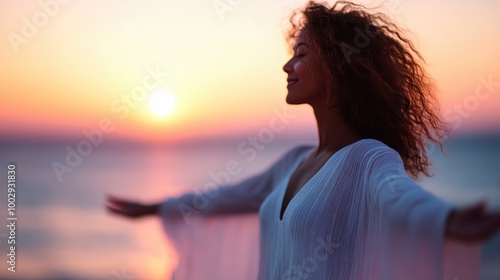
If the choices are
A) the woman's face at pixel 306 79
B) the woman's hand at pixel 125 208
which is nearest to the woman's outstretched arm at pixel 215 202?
the woman's hand at pixel 125 208

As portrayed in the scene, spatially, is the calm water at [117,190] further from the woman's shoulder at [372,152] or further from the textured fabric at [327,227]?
the woman's shoulder at [372,152]

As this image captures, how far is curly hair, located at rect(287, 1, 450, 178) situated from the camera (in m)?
2.26

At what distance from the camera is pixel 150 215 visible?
2867mm

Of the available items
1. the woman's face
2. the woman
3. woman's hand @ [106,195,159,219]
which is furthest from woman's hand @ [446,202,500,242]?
woman's hand @ [106,195,159,219]

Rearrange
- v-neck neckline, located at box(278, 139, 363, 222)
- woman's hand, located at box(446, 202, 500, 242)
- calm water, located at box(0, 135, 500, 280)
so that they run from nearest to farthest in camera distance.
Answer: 1. woman's hand, located at box(446, 202, 500, 242)
2. v-neck neckline, located at box(278, 139, 363, 222)
3. calm water, located at box(0, 135, 500, 280)

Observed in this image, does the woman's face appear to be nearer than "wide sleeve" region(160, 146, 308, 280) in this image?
Yes

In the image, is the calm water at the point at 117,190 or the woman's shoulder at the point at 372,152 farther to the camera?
the calm water at the point at 117,190

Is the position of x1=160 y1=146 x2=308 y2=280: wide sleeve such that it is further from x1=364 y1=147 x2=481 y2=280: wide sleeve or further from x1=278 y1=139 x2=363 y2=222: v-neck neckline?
x1=364 y1=147 x2=481 y2=280: wide sleeve

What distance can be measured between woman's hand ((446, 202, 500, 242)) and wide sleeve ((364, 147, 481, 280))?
0.02 m

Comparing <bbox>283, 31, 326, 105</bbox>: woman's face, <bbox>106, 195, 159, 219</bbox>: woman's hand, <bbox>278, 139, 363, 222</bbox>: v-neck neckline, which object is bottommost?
<bbox>106, 195, 159, 219</bbox>: woman's hand

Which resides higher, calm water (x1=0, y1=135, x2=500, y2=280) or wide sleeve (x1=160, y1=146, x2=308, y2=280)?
wide sleeve (x1=160, y1=146, x2=308, y2=280)

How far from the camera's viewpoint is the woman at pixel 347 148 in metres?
1.97

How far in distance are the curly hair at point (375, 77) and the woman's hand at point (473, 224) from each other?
2.84 feet

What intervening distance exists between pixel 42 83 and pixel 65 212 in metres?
1.75
